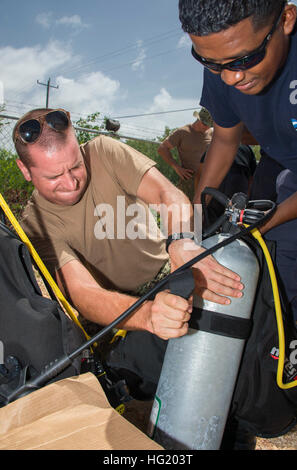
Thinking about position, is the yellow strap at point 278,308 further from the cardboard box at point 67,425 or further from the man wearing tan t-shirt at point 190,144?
the man wearing tan t-shirt at point 190,144

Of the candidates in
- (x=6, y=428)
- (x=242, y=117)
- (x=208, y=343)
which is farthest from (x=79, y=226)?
(x=6, y=428)

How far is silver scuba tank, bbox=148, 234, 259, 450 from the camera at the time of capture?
45.4 inches

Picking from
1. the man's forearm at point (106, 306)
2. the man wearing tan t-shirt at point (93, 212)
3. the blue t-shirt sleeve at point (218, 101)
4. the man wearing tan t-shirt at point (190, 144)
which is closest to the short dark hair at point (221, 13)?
the blue t-shirt sleeve at point (218, 101)

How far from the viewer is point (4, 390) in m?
1.09

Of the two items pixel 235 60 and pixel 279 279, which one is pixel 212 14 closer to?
pixel 235 60

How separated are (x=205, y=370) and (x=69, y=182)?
4.23ft

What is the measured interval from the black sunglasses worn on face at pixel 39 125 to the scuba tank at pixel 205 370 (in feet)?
4.06

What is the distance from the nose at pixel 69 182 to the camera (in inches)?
79.4

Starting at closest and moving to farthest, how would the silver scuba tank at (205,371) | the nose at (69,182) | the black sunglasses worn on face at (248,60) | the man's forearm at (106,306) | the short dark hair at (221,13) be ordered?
the silver scuba tank at (205,371) < the short dark hair at (221,13) < the black sunglasses worn on face at (248,60) < the man's forearm at (106,306) < the nose at (69,182)

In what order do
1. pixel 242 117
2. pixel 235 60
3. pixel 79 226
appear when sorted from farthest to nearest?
pixel 79 226
pixel 242 117
pixel 235 60

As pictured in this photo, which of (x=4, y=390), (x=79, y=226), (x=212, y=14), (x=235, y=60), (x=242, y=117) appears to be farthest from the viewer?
(x=79, y=226)

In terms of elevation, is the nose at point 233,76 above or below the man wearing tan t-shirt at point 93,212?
above

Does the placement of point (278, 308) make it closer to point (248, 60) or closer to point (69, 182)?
point (248, 60)
